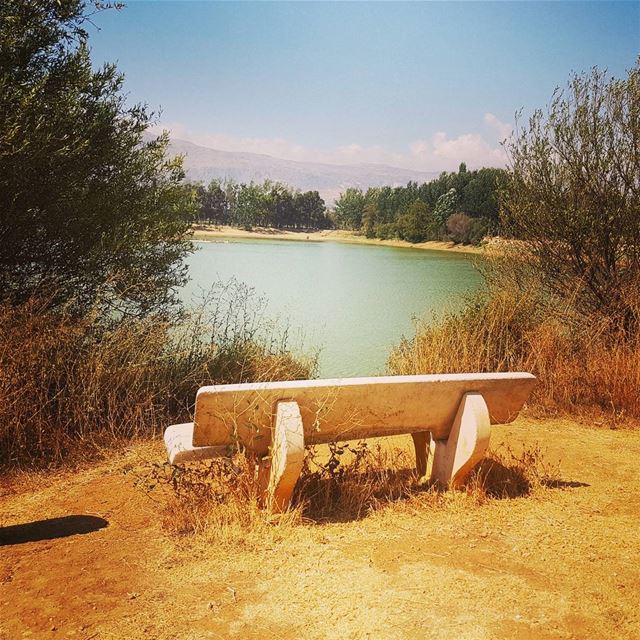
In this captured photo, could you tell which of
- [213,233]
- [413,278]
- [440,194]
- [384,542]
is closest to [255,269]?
[413,278]

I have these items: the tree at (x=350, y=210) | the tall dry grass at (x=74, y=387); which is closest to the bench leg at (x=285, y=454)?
the tall dry grass at (x=74, y=387)

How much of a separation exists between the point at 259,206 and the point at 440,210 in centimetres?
3427

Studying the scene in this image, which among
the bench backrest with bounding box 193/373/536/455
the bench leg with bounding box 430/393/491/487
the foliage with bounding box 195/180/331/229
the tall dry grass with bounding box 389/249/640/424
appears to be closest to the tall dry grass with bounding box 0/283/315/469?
the bench backrest with bounding box 193/373/536/455

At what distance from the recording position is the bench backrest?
3.08 meters

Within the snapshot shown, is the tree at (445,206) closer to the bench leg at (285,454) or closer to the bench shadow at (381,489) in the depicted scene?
the bench shadow at (381,489)

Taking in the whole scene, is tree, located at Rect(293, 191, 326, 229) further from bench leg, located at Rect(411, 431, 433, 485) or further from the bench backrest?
the bench backrest

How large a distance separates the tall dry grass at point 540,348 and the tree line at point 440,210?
146 ft

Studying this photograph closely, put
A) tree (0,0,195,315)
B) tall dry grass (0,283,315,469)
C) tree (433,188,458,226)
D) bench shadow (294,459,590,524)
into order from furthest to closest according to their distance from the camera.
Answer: tree (433,188,458,226)
tree (0,0,195,315)
tall dry grass (0,283,315,469)
bench shadow (294,459,590,524)

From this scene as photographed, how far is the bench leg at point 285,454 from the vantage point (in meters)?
2.99

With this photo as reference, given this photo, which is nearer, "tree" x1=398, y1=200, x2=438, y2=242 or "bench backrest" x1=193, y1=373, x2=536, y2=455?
"bench backrest" x1=193, y1=373, x2=536, y2=455

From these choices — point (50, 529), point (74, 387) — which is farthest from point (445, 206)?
point (50, 529)

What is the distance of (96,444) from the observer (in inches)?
188

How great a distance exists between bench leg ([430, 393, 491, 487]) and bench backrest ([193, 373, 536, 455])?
70 mm

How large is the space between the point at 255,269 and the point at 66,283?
2095 centimetres
